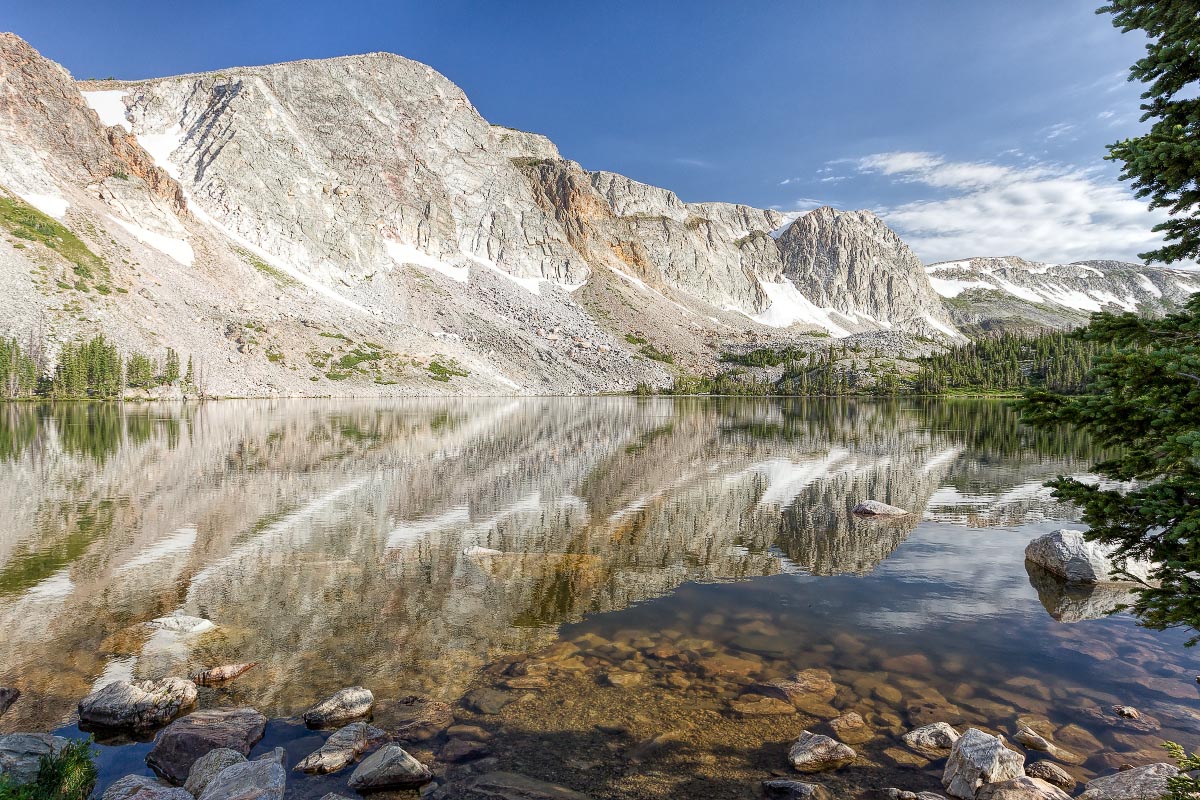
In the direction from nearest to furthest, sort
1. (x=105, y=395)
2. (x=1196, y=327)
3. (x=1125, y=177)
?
(x=1196, y=327)
(x=1125, y=177)
(x=105, y=395)

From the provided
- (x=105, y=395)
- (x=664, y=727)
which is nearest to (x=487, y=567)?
(x=664, y=727)

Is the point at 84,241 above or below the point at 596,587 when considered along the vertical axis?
above

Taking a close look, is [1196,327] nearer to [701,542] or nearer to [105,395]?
[701,542]

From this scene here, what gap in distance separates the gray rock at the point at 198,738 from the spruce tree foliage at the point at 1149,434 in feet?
44.0

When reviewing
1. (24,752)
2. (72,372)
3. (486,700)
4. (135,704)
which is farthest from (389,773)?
(72,372)

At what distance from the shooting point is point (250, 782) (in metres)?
8.77

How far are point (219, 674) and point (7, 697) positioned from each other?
3.55 metres

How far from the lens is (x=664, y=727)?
1143cm

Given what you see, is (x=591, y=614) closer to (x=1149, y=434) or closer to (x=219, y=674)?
(x=219, y=674)

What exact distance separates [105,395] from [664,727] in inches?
5838

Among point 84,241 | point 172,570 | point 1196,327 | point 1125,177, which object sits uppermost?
point 84,241

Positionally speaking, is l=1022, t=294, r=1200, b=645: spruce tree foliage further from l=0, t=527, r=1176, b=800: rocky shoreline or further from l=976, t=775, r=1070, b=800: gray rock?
l=976, t=775, r=1070, b=800: gray rock

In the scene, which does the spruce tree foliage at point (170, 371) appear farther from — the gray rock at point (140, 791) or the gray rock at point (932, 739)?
the gray rock at point (932, 739)

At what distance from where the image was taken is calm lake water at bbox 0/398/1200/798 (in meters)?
11.2
